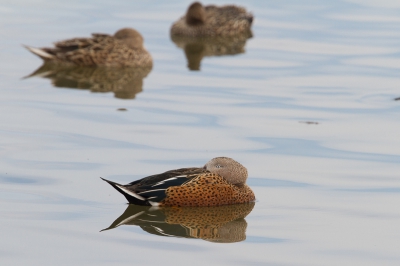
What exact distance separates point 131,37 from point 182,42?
8.71 feet

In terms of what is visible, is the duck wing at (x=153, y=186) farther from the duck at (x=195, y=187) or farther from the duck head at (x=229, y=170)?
the duck head at (x=229, y=170)

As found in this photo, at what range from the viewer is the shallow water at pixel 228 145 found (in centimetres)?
839

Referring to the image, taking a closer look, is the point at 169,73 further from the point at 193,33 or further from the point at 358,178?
the point at 358,178

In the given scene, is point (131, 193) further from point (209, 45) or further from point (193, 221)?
point (209, 45)

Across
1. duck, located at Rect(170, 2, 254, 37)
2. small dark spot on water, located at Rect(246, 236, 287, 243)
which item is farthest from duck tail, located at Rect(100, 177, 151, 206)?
duck, located at Rect(170, 2, 254, 37)

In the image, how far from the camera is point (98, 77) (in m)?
16.5

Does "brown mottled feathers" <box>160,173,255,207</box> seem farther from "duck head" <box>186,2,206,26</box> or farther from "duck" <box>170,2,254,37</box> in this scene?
"duck head" <box>186,2,206,26</box>

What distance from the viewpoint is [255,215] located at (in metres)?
9.41

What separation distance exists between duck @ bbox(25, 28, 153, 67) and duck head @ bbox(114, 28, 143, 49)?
65 millimetres

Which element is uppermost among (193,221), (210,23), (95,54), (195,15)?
(195,15)

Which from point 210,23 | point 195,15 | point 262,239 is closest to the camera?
point 262,239

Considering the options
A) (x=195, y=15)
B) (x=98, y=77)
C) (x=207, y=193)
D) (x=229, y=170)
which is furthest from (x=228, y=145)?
(x=195, y=15)

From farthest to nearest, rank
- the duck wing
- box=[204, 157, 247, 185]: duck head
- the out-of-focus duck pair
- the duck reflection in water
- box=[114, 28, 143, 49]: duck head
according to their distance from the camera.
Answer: box=[114, 28, 143, 49]: duck head < the out-of-focus duck pair < box=[204, 157, 247, 185]: duck head < the duck wing < the duck reflection in water

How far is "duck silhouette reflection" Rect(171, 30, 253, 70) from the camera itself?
18.8 meters
